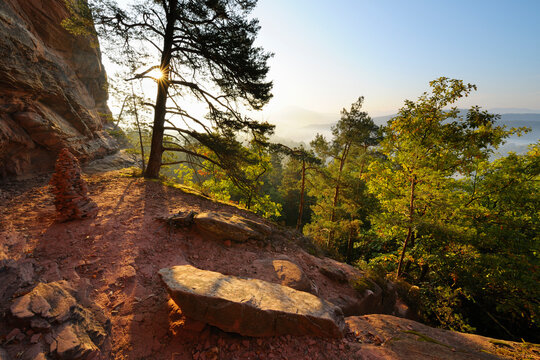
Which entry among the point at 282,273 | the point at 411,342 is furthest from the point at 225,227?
the point at 411,342

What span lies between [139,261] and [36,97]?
12.3 m

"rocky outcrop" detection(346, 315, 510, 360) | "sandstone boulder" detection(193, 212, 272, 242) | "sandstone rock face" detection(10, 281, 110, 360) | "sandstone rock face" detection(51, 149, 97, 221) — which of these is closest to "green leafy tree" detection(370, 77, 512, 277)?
"rocky outcrop" detection(346, 315, 510, 360)

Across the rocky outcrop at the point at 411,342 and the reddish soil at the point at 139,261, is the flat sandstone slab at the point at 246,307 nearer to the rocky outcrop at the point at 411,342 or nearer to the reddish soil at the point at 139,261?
the reddish soil at the point at 139,261

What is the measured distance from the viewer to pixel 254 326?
3.40 meters

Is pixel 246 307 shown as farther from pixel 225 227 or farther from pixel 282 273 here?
pixel 225 227

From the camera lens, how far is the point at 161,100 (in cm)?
986

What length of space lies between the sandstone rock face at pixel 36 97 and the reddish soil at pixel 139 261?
9.67 ft

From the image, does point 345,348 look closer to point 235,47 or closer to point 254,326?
point 254,326

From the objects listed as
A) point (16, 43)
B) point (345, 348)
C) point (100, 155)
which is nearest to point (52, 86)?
point (16, 43)

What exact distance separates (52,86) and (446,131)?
67.4 ft

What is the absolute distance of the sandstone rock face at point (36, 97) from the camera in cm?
875

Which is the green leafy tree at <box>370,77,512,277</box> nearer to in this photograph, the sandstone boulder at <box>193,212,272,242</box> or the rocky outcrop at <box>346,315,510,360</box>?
the rocky outcrop at <box>346,315,510,360</box>

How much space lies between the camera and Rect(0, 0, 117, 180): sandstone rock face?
875 centimetres

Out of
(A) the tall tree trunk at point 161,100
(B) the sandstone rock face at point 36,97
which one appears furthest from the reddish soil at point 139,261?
(B) the sandstone rock face at point 36,97
